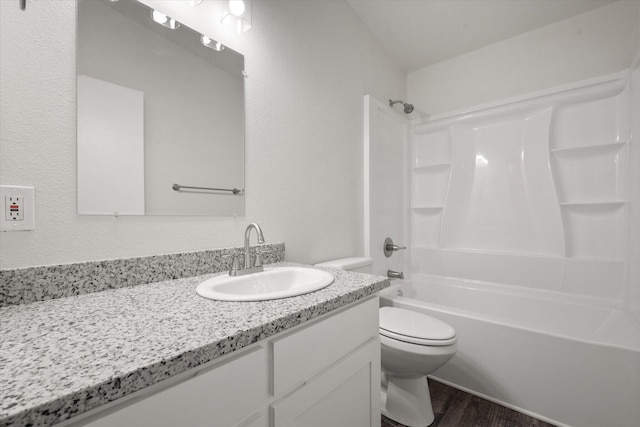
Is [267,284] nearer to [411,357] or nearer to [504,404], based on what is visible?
[411,357]

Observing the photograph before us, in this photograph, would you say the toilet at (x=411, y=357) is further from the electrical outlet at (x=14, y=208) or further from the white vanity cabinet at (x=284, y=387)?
the electrical outlet at (x=14, y=208)

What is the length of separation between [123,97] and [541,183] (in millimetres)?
2640

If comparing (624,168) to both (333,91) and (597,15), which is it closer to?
(597,15)

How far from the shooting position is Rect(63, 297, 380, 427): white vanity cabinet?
444 mm

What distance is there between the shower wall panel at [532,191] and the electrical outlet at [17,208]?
2616 mm

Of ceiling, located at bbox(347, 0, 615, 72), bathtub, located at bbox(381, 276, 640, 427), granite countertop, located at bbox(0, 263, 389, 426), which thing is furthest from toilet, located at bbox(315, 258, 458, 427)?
ceiling, located at bbox(347, 0, 615, 72)

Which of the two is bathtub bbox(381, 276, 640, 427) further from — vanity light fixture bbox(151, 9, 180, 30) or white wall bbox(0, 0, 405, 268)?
vanity light fixture bbox(151, 9, 180, 30)

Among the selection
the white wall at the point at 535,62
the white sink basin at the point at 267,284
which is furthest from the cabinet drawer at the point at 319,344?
the white wall at the point at 535,62

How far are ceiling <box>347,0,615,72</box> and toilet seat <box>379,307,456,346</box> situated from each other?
206 cm

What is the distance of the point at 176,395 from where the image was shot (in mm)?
462

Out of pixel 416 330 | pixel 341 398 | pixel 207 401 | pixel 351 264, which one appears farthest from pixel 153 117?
pixel 416 330

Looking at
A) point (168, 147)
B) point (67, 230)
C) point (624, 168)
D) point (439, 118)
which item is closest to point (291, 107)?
point (168, 147)

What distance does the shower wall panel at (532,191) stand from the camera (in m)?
1.90

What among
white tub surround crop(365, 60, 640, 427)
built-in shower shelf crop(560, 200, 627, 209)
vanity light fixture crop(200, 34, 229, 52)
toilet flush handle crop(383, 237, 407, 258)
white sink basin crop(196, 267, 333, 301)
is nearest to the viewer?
white sink basin crop(196, 267, 333, 301)
